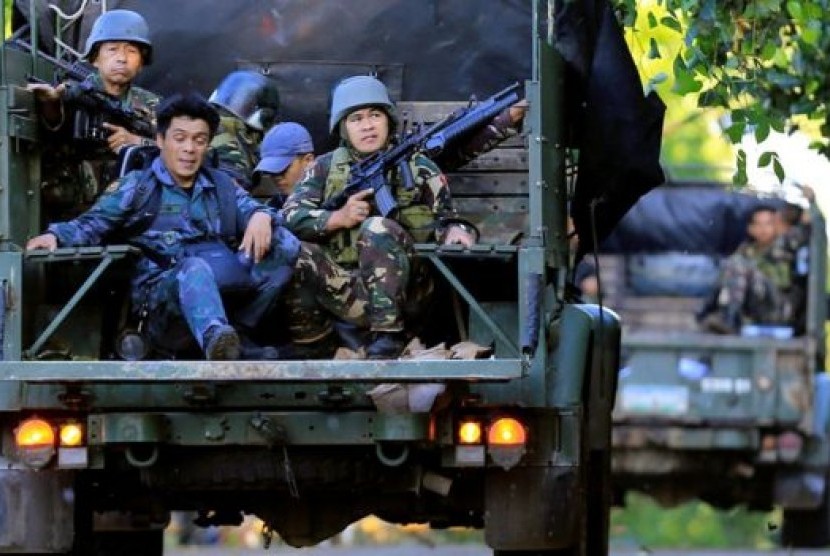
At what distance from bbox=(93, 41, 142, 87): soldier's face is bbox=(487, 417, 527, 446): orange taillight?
2226 millimetres

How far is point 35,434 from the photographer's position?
10.1m

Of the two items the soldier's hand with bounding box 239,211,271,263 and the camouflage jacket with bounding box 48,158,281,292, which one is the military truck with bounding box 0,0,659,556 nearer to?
the camouflage jacket with bounding box 48,158,281,292

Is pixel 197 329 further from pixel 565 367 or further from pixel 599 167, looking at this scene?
pixel 599 167

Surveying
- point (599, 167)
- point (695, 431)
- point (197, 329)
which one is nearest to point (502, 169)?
point (599, 167)

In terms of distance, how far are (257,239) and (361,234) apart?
395mm

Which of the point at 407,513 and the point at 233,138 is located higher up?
the point at 233,138

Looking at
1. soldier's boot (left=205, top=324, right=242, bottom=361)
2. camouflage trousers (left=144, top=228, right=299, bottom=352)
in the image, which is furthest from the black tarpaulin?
soldier's boot (left=205, top=324, right=242, bottom=361)

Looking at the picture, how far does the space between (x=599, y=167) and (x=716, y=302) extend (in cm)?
961

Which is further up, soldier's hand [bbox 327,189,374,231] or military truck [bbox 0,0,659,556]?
soldier's hand [bbox 327,189,374,231]

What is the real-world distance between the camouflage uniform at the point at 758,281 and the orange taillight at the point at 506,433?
10816 mm

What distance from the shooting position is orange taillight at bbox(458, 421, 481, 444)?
33.0ft

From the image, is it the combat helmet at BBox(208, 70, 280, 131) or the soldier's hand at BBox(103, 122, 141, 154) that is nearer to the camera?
the soldier's hand at BBox(103, 122, 141, 154)

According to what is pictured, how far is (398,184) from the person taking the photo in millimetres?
10570

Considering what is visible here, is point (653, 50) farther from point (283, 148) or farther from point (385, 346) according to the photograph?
point (385, 346)
